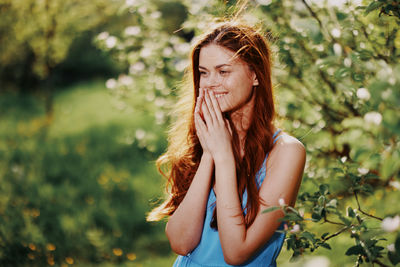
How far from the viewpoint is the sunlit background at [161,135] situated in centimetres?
141

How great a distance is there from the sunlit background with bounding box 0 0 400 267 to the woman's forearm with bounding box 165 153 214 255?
1.42 ft

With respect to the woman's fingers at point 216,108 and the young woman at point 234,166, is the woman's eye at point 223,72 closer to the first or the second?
the young woman at point 234,166

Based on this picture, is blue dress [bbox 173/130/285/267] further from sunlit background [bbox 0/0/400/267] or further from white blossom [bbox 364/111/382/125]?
white blossom [bbox 364/111/382/125]

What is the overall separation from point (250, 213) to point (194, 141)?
2.09 ft

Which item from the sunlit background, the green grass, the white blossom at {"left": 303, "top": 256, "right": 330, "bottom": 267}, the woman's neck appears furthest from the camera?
the green grass

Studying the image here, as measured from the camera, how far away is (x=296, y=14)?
9.04ft

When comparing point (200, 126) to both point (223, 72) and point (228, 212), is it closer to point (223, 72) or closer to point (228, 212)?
point (223, 72)

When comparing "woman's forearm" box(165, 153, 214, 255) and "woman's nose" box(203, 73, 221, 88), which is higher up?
"woman's nose" box(203, 73, 221, 88)

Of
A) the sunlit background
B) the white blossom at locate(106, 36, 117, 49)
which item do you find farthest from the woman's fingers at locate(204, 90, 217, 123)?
the white blossom at locate(106, 36, 117, 49)

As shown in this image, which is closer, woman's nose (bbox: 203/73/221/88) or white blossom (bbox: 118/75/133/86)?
woman's nose (bbox: 203/73/221/88)

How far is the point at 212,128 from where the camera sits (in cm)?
176

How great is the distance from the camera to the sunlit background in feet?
4.61

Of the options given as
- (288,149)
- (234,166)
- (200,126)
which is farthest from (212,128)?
(288,149)

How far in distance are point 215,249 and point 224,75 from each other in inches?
33.9
